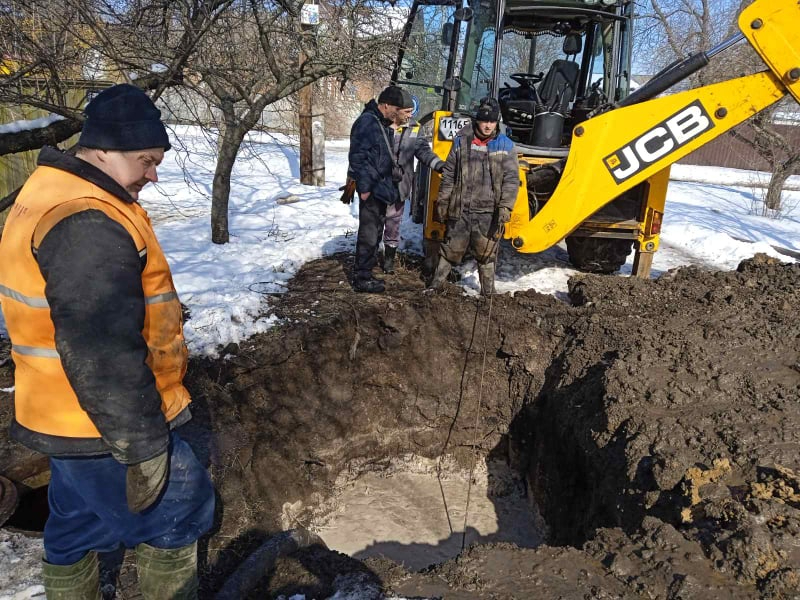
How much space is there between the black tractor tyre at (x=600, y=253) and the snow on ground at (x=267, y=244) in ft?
0.72

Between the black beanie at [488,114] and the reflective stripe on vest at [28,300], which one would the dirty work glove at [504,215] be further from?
the reflective stripe on vest at [28,300]

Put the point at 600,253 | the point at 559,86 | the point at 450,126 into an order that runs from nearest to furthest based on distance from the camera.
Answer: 1. the point at 450,126
2. the point at 559,86
3. the point at 600,253

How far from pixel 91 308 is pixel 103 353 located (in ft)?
0.47

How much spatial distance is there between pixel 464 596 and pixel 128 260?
1.95 metres

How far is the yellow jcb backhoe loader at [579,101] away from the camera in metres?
4.68

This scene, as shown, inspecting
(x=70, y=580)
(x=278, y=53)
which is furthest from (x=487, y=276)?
(x=70, y=580)

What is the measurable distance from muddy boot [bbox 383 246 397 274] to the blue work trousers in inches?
182

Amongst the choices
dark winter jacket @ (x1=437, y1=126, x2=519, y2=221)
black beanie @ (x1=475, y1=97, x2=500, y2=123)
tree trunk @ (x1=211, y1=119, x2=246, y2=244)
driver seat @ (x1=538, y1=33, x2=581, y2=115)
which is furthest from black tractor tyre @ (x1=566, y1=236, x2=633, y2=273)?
tree trunk @ (x1=211, y1=119, x2=246, y2=244)

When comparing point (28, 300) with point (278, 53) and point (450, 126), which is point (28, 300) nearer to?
point (450, 126)

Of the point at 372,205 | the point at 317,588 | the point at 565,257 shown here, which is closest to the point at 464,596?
the point at 317,588

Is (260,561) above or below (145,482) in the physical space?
below

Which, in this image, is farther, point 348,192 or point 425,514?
point 348,192

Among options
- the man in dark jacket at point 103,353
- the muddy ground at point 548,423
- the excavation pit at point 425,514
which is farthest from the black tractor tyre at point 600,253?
the man in dark jacket at point 103,353

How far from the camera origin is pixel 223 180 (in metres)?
7.03
